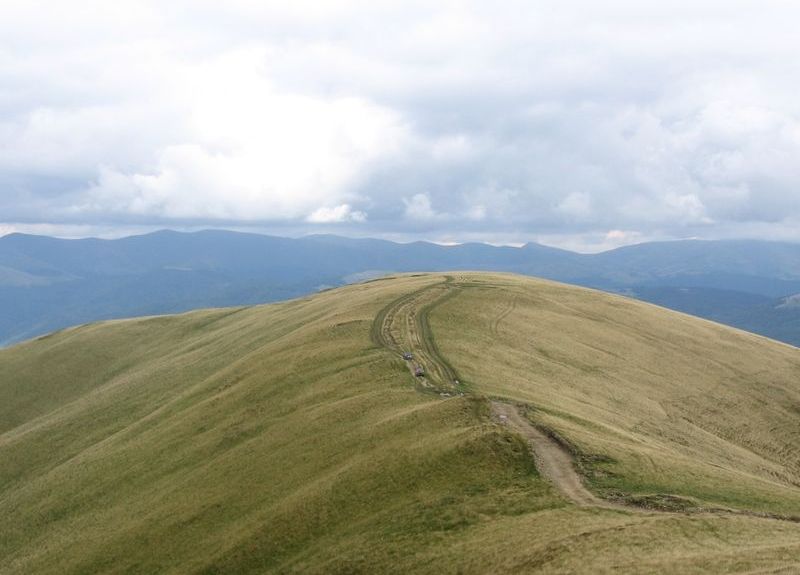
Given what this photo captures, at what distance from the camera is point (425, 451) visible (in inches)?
1791

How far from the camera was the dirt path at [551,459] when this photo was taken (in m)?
38.2

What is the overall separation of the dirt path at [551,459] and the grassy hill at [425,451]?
849 millimetres

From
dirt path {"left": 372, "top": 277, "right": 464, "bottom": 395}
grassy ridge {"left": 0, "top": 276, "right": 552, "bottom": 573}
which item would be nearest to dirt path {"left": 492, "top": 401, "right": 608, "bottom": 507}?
grassy ridge {"left": 0, "top": 276, "right": 552, "bottom": 573}

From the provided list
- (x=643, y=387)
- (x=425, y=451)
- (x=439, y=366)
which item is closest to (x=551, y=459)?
(x=425, y=451)

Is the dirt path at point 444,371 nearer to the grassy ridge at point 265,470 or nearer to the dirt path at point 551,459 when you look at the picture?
the dirt path at point 551,459

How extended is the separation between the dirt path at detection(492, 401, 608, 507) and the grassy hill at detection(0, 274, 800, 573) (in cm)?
85

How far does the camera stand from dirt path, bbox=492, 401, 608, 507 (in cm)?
3816

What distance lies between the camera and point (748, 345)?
369 feet

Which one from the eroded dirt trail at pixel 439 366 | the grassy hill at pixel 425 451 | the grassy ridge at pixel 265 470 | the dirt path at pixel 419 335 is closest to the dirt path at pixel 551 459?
the eroded dirt trail at pixel 439 366

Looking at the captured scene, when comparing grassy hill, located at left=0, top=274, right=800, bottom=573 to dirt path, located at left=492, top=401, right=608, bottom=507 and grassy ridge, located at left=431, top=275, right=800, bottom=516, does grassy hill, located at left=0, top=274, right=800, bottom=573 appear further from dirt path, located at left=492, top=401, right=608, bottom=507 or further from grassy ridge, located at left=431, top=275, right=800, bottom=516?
dirt path, located at left=492, top=401, right=608, bottom=507

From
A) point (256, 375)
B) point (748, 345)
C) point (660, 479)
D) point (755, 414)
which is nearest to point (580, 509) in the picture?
point (660, 479)

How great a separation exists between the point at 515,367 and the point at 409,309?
29.1 meters

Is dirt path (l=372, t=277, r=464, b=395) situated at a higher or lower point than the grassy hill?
higher

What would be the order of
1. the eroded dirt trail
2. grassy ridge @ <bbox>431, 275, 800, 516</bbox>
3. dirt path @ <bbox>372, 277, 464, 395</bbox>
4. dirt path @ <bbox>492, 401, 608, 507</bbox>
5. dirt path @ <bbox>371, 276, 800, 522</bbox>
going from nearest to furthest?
dirt path @ <bbox>492, 401, 608, 507</bbox>
dirt path @ <bbox>371, 276, 800, 522</bbox>
the eroded dirt trail
grassy ridge @ <bbox>431, 275, 800, 516</bbox>
dirt path @ <bbox>372, 277, 464, 395</bbox>
